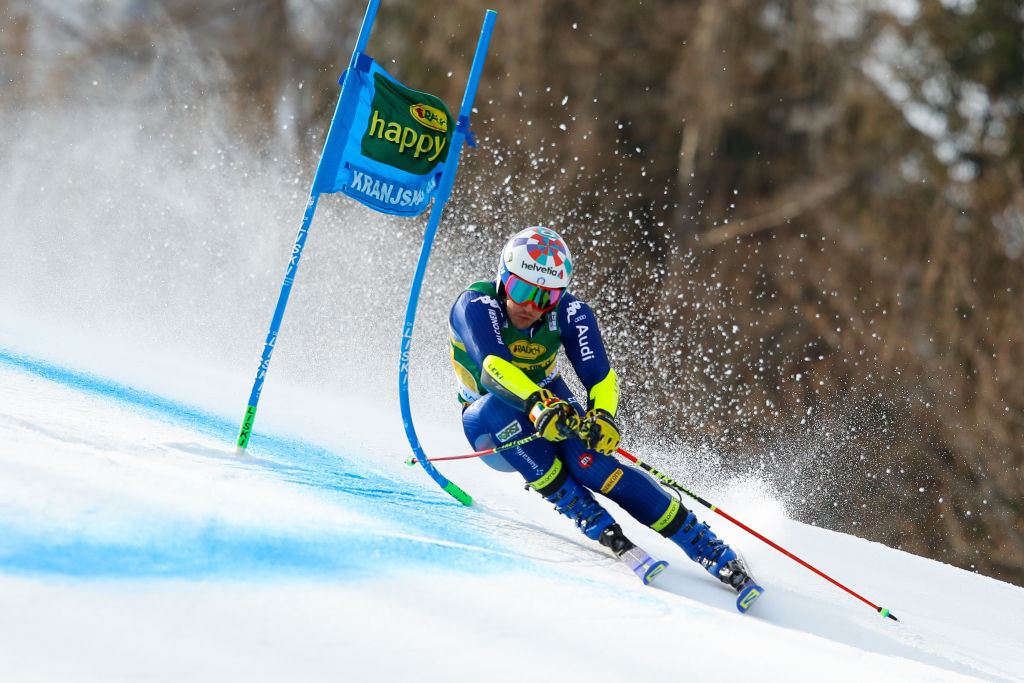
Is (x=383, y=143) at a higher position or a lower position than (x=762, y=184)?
lower

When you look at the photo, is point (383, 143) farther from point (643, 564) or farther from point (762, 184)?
point (762, 184)

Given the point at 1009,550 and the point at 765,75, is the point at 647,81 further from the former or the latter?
A: the point at 1009,550

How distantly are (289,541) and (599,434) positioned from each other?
1359 mm

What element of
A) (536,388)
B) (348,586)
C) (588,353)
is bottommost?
(348,586)

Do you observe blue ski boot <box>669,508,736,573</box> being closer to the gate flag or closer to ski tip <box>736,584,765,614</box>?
ski tip <box>736,584,765,614</box>

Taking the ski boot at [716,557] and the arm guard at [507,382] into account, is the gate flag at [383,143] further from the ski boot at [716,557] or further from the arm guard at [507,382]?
the ski boot at [716,557]

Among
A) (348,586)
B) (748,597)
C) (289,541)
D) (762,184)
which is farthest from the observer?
(762,184)

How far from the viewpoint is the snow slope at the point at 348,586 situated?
1.81 metres

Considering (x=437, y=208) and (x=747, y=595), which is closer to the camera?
(x=747, y=595)

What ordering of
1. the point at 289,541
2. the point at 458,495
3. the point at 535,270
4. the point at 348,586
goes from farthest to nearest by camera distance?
the point at 458,495
the point at 535,270
the point at 289,541
the point at 348,586

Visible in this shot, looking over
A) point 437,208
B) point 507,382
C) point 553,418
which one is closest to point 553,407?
point 553,418

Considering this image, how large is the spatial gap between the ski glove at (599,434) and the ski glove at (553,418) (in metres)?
0.04

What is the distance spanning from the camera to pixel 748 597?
3213mm

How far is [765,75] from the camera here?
1661 centimetres
